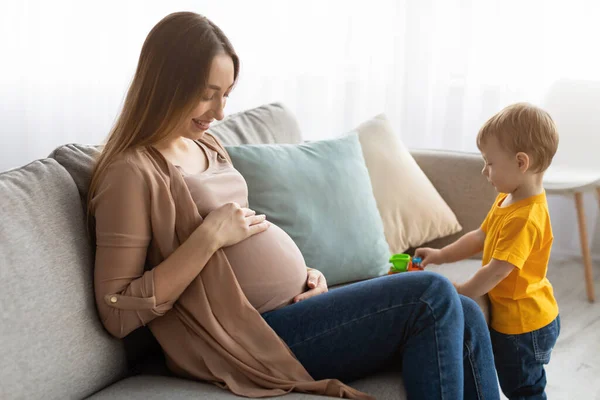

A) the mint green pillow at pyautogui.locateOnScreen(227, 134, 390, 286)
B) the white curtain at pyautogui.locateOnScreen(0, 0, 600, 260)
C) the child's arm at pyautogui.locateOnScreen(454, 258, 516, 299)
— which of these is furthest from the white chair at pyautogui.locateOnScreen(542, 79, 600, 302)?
the child's arm at pyautogui.locateOnScreen(454, 258, 516, 299)

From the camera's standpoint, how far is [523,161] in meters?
1.77

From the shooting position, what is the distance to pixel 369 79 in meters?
3.54

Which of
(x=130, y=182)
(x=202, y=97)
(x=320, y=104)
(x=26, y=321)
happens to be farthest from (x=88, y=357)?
(x=320, y=104)

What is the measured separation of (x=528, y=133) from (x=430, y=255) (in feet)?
1.57

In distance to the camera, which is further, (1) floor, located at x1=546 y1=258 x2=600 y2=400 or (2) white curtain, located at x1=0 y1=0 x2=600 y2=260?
(2) white curtain, located at x1=0 y1=0 x2=600 y2=260

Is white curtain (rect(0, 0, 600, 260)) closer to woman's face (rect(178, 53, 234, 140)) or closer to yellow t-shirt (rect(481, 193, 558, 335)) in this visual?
yellow t-shirt (rect(481, 193, 558, 335))

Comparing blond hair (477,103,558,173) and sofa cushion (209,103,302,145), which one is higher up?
blond hair (477,103,558,173)

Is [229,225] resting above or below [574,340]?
above

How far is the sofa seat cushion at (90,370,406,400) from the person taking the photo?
137 centimetres

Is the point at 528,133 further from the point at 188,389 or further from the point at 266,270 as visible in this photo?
the point at 188,389

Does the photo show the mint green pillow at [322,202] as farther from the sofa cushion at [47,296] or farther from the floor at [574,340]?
the floor at [574,340]

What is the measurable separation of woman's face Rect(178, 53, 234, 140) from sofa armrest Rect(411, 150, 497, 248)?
1.04 m

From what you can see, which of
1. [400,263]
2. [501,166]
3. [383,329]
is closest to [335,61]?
[400,263]

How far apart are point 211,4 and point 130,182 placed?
2.30 meters
